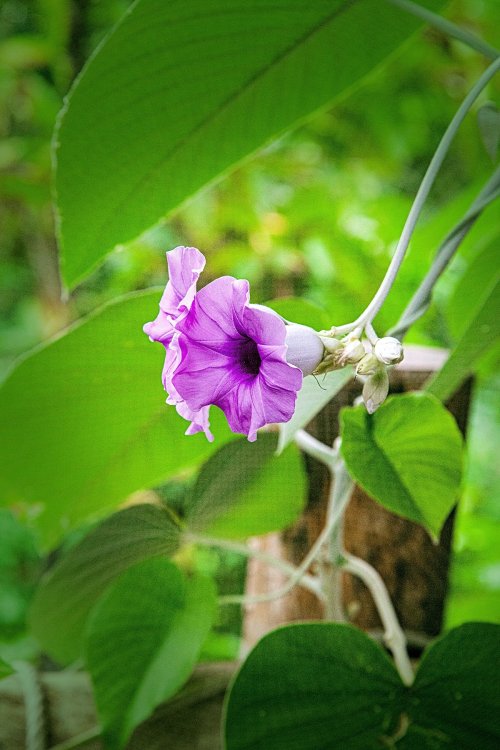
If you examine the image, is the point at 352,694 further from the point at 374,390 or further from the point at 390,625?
the point at 374,390

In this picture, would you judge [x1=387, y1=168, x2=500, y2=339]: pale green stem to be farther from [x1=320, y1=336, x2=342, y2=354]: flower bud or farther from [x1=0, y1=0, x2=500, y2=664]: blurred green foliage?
[x1=0, y1=0, x2=500, y2=664]: blurred green foliage

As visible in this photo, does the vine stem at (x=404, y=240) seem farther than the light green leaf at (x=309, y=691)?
No

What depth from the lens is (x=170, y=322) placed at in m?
0.21

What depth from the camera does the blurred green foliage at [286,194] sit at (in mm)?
716

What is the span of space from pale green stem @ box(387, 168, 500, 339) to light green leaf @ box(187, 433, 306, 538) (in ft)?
0.40

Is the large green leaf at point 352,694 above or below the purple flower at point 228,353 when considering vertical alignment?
below

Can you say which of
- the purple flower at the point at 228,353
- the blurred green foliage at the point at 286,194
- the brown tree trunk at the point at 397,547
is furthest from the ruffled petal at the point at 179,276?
the blurred green foliage at the point at 286,194

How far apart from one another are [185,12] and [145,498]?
42 cm

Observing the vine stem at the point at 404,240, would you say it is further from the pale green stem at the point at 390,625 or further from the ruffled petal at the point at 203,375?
the pale green stem at the point at 390,625

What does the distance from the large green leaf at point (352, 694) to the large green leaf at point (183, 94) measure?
199 mm

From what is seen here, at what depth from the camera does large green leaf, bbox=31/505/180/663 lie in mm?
365

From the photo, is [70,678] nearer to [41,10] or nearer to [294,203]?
[294,203]

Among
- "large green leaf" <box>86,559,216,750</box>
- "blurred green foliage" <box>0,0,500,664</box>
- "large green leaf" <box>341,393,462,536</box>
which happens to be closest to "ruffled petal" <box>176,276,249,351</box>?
"large green leaf" <box>341,393,462,536</box>

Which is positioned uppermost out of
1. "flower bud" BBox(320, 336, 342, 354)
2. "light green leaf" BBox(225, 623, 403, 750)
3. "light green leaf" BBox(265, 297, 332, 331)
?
"flower bud" BBox(320, 336, 342, 354)
